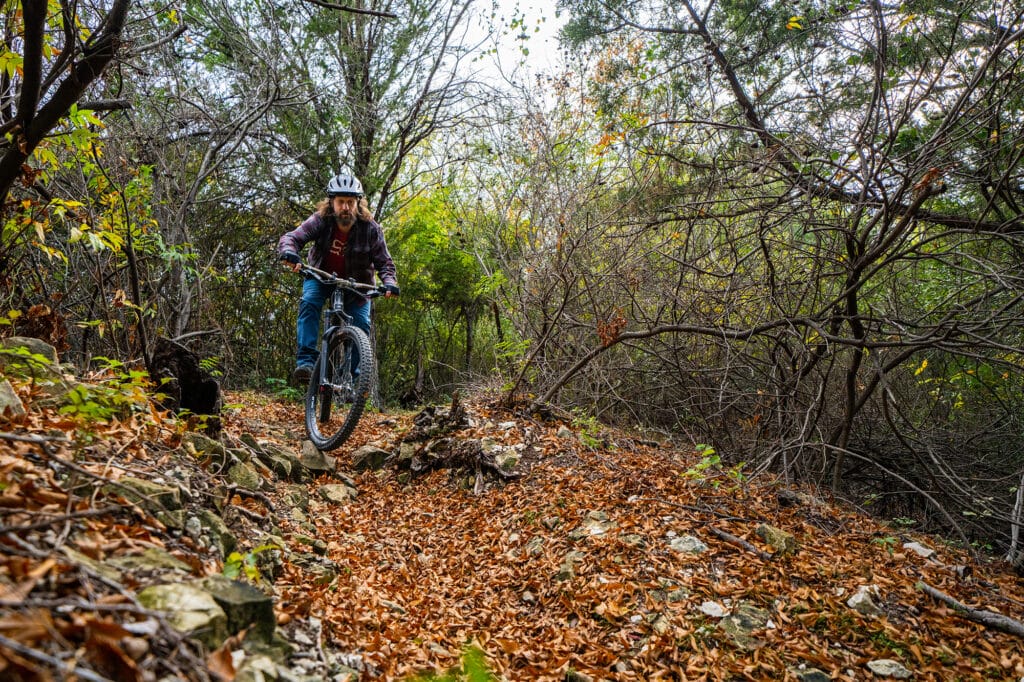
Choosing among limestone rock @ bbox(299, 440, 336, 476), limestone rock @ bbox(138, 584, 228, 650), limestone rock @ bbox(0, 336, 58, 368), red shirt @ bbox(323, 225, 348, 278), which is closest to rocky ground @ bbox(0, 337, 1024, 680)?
limestone rock @ bbox(138, 584, 228, 650)

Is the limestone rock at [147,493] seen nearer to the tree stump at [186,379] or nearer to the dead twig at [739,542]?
the tree stump at [186,379]

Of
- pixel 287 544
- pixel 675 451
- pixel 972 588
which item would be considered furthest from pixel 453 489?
pixel 972 588

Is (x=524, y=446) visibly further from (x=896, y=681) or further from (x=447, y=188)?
(x=447, y=188)

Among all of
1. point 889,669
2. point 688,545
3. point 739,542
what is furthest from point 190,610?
point 739,542

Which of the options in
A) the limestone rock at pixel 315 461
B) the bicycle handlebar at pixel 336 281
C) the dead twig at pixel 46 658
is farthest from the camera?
the bicycle handlebar at pixel 336 281

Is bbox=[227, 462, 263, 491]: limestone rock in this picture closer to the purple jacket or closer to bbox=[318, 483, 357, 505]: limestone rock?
bbox=[318, 483, 357, 505]: limestone rock

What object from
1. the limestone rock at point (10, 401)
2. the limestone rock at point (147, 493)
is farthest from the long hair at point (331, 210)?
the limestone rock at point (147, 493)

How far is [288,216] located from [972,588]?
29.5ft

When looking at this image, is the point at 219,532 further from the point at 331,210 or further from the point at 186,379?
the point at 331,210

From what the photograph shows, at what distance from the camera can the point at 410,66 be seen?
346 inches

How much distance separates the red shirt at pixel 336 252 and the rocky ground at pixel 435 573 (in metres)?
1.89

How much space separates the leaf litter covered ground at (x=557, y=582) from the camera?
1.41m

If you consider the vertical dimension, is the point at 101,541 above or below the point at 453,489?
above

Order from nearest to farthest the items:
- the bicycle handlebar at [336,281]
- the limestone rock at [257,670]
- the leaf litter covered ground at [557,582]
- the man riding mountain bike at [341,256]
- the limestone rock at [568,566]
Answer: the leaf litter covered ground at [557,582] < the limestone rock at [257,670] < the limestone rock at [568,566] < the bicycle handlebar at [336,281] < the man riding mountain bike at [341,256]
